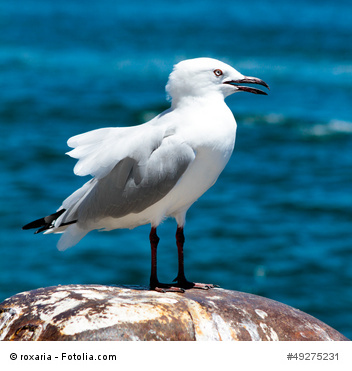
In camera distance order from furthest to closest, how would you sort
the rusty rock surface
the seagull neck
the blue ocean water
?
the blue ocean water < the seagull neck < the rusty rock surface

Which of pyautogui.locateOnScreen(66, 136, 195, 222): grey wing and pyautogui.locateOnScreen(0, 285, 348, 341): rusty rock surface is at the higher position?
pyautogui.locateOnScreen(66, 136, 195, 222): grey wing

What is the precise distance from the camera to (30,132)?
82.8ft

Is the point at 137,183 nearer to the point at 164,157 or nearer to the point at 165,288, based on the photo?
the point at 164,157

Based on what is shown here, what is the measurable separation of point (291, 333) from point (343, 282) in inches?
369

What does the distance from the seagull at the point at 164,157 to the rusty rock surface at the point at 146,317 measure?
19.1 inches

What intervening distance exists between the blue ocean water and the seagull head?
8.29 m

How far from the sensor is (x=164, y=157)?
702 cm

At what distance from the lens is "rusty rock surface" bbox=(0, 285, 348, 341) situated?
634cm

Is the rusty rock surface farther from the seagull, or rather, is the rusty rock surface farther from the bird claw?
the seagull

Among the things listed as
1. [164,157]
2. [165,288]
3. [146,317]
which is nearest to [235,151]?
[165,288]

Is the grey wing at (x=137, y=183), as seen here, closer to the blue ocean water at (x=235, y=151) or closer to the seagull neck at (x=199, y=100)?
the seagull neck at (x=199, y=100)

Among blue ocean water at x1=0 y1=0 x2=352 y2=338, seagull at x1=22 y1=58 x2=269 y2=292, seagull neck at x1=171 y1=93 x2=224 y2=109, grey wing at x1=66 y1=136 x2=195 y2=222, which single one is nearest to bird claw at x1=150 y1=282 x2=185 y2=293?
seagull at x1=22 y1=58 x2=269 y2=292

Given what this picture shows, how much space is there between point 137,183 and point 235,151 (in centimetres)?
1662

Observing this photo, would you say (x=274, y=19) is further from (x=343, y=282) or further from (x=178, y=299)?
(x=178, y=299)
